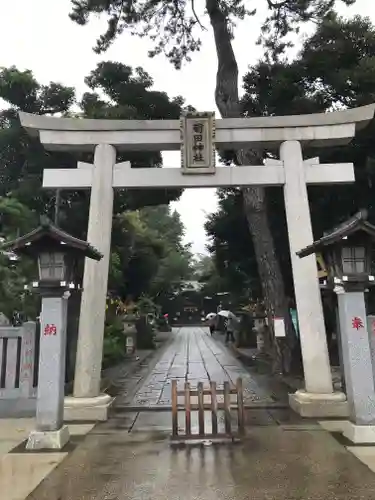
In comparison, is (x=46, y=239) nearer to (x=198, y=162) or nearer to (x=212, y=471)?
(x=198, y=162)

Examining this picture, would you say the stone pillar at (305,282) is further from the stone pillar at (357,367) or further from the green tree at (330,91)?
the green tree at (330,91)

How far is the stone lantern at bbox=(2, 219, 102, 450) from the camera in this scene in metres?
6.29

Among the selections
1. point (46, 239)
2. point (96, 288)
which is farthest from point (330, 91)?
point (46, 239)

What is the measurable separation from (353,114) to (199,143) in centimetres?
349

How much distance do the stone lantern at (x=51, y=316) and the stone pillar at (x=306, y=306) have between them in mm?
4287

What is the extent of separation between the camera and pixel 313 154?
13.4 m

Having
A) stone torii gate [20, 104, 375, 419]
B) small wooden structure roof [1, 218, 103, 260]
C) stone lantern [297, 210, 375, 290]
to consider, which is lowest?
stone lantern [297, 210, 375, 290]

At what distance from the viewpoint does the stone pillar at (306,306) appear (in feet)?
26.1

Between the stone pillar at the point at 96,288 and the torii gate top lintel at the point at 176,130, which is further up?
the torii gate top lintel at the point at 176,130

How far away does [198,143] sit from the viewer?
364 inches

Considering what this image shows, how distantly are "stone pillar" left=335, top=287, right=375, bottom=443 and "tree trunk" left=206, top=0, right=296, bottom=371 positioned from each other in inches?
203

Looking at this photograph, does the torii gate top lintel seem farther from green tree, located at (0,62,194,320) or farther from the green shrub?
the green shrub

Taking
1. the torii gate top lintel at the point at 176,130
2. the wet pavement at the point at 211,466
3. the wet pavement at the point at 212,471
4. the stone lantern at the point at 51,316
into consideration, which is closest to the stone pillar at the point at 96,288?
the torii gate top lintel at the point at 176,130

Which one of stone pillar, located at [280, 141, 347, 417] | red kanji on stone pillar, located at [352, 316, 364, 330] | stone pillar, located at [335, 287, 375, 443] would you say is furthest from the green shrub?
red kanji on stone pillar, located at [352, 316, 364, 330]
